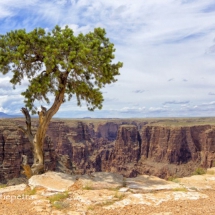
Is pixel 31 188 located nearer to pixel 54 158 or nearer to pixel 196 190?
pixel 196 190

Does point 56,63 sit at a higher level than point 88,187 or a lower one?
higher

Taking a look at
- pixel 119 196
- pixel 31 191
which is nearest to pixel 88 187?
pixel 119 196

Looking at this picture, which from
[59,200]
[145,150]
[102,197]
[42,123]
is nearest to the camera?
[59,200]

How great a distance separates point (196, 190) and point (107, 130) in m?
148

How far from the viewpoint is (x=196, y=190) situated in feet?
37.4

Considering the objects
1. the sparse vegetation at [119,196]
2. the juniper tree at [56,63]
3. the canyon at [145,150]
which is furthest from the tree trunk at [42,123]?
the canyon at [145,150]

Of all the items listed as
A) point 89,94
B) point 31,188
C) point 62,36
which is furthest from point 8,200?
point 62,36

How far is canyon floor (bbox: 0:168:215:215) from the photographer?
341 inches

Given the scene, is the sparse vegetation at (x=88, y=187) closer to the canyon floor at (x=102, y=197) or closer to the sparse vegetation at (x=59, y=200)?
the canyon floor at (x=102, y=197)

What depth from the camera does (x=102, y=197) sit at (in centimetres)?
991

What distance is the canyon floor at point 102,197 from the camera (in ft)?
28.4

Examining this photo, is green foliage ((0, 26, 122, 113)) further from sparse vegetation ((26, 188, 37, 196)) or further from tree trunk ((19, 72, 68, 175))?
sparse vegetation ((26, 188, 37, 196))

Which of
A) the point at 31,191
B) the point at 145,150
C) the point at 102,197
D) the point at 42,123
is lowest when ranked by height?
the point at 145,150

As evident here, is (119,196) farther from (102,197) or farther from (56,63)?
(56,63)
